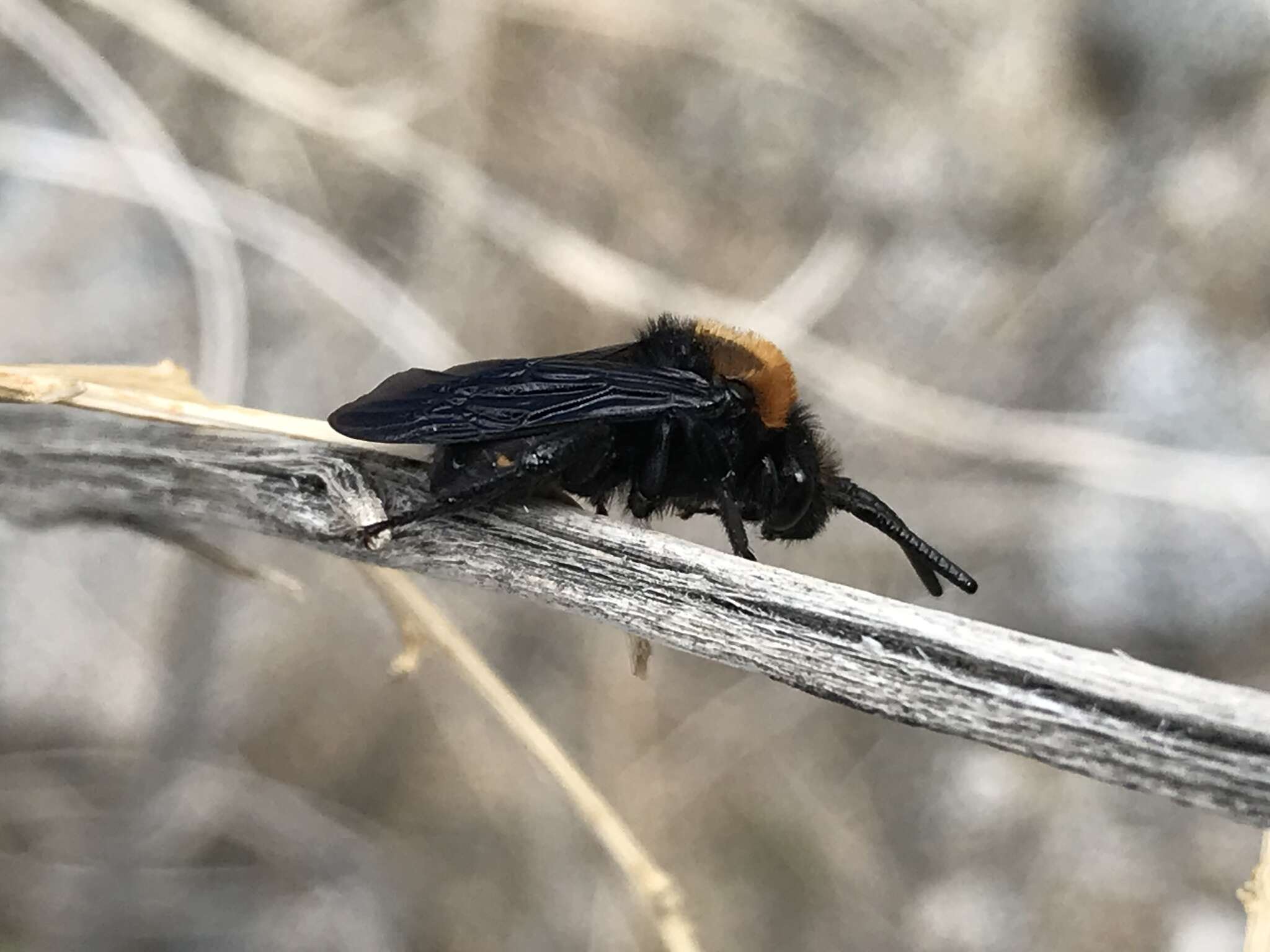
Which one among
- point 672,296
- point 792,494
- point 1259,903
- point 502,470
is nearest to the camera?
point 1259,903

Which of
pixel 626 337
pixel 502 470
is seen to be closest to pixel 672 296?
pixel 626 337

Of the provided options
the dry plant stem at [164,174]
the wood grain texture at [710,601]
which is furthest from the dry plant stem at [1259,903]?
the dry plant stem at [164,174]

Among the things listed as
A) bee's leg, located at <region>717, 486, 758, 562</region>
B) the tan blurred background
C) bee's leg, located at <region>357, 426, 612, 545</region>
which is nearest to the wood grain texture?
bee's leg, located at <region>357, 426, 612, 545</region>

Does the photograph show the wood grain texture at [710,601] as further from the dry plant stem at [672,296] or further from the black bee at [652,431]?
the dry plant stem at [672,296]

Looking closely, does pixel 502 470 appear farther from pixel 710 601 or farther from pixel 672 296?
pixel 672 296

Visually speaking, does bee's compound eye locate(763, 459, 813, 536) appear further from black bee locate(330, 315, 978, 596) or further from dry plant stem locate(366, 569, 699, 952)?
dry plant stem locate(366, 569, 699, 952)

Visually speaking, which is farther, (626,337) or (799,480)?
Answer: (626,337)
